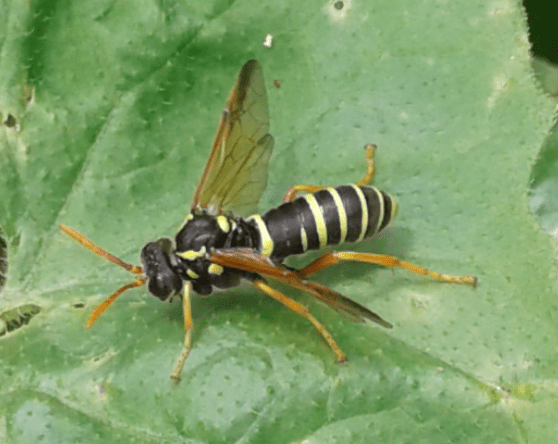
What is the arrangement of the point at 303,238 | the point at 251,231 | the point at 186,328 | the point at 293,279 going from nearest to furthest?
the point at 293,279 → the point at 186,328 → the point at 303,238 → the point at 251,231

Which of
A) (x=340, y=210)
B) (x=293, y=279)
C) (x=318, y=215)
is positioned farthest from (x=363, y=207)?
(x=293, y=279)

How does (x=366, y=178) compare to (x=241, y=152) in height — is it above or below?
below

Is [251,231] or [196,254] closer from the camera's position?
[196,254]

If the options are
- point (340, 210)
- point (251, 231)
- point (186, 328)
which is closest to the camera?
point (186, 328)

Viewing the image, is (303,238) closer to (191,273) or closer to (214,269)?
(214,269)

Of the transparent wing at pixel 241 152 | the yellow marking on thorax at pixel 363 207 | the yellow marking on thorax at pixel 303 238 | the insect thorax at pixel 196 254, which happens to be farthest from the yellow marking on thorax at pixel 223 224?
the yellow marking on thorax at pixel 363 207

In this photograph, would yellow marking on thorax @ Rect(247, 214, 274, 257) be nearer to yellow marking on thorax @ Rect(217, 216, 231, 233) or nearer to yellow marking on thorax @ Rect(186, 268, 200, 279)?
yellow marking on thorax @ Rect(217, 216, 231, 233)
